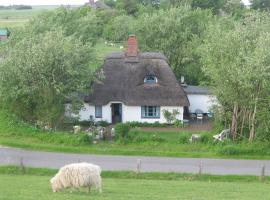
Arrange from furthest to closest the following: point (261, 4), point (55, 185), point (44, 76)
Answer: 1. point (261, 4)
2. point (44, 76)
3. point (55, 185)

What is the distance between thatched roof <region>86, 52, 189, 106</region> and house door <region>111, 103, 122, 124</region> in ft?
2.40

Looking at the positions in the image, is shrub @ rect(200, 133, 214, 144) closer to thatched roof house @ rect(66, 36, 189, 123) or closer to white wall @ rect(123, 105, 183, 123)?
thatched roof house @ rect(66, 36, 189, 123)

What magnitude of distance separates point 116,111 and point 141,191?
24047 millimetres

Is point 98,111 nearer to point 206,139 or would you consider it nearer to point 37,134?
point 37,134

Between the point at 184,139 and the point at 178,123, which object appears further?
the point at 178,123

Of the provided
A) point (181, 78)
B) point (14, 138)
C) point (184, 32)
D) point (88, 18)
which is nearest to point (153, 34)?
point (184, 32)

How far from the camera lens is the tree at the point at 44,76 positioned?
40406 mm

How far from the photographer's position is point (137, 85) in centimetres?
4719

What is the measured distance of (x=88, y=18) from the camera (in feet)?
225

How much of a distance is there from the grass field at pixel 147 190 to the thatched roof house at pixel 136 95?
15789 mm

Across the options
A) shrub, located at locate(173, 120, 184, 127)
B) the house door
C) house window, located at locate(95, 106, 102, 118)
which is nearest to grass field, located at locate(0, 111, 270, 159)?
shrub, located at locate(173, 120, 184, 127)

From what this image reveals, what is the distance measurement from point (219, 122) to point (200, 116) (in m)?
4.94

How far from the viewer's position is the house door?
46812mm

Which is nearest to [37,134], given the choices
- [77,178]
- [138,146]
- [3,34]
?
[138,146]
